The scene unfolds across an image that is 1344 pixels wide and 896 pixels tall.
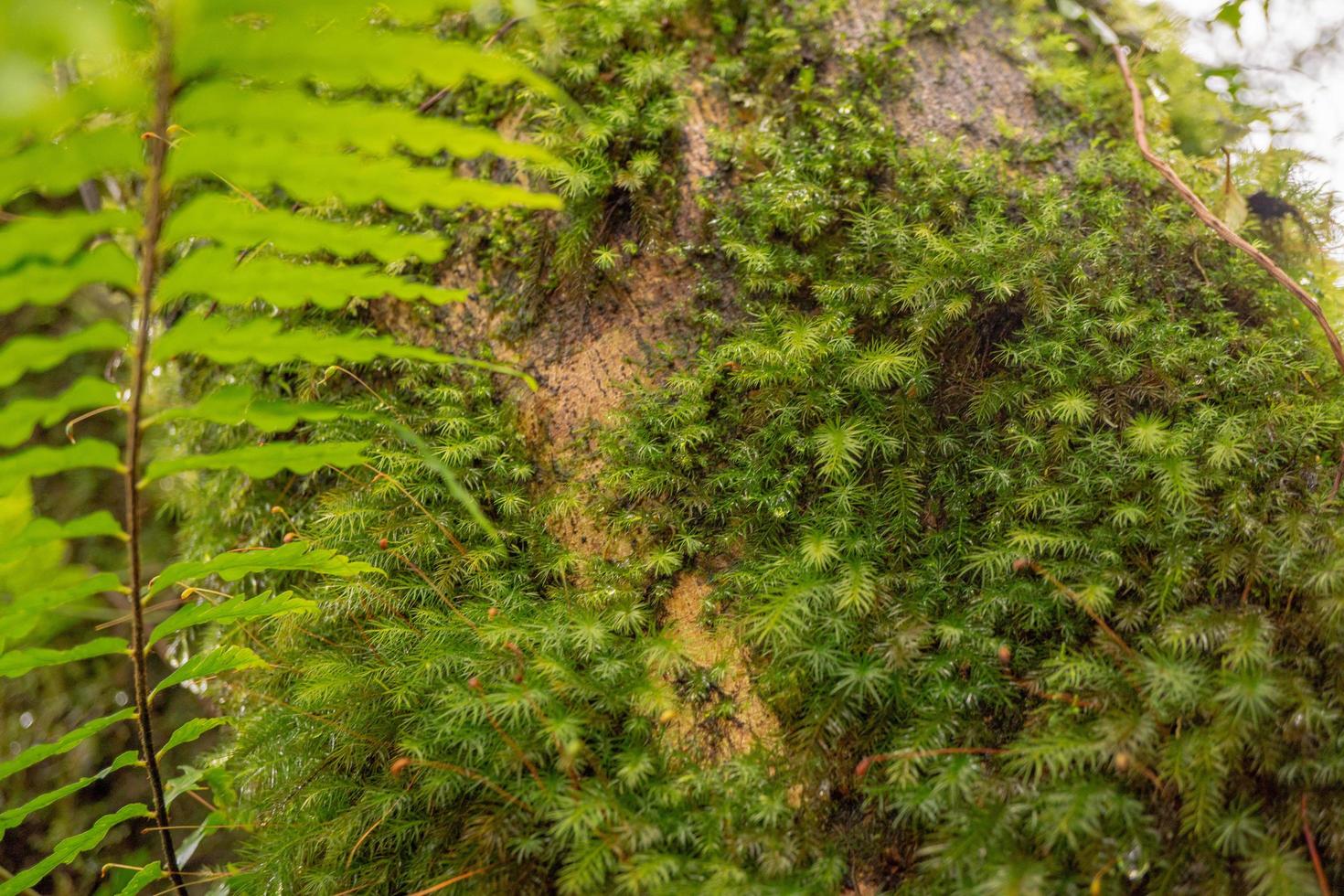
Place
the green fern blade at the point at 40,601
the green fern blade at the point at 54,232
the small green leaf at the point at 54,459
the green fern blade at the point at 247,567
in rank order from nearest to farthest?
the green fern blade at the point at 54,232 < the small green leaf at the point at 54,459 < the green fern blade at the point at 40,601 < the green fern blade at the point at 247,567

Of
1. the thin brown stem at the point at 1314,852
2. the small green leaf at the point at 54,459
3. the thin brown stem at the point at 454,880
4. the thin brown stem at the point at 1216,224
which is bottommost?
the thin brown stem at the point at 454,880

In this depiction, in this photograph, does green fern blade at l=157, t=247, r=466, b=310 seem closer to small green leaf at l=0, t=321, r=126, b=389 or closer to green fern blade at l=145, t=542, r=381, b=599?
small green leaf at l=0, t=321, r=126, b=389

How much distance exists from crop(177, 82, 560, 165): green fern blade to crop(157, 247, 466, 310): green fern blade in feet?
0.73

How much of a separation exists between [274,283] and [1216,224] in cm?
235

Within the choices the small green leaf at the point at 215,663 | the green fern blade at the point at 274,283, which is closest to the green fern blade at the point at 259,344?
the green fern blade at the point at 274,283

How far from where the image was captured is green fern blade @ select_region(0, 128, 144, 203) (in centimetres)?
121

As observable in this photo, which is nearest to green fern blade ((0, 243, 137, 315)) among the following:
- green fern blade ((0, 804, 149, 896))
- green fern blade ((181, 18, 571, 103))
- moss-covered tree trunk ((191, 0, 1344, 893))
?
green fern blade ((181, 18, 571, 103))

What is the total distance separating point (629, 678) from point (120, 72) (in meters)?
2.90

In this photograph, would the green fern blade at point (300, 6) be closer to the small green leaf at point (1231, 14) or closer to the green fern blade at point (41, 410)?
the green fern blade at point (41, 410)

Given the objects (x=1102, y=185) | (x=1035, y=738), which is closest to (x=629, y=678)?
(x=1035, y=738)

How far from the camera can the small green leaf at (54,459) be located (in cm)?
131

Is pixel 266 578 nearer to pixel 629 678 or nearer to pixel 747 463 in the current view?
pixel 629 678

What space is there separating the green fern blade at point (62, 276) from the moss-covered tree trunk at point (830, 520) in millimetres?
797

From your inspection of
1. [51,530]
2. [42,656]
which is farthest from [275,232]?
[42,656]
